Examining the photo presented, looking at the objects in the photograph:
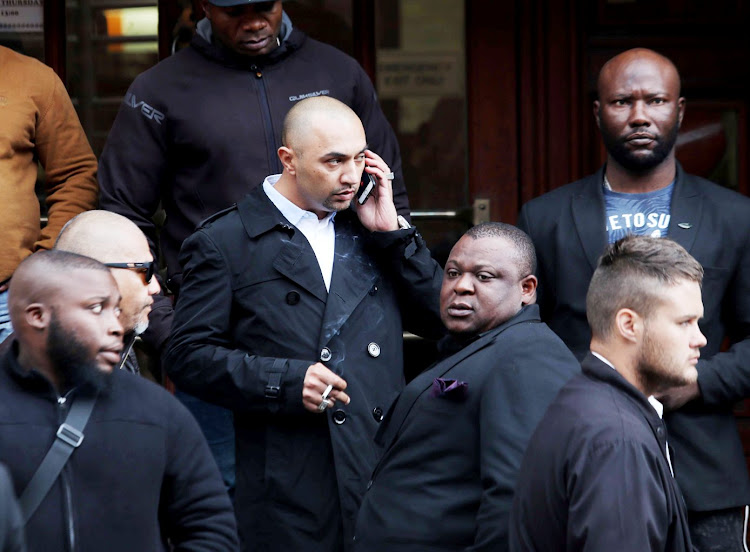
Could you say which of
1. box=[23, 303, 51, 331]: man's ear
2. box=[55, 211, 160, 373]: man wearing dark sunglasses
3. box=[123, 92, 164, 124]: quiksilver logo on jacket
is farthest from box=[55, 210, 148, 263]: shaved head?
box=[123, 92, 164, 124]: quiksilver logo on jacket

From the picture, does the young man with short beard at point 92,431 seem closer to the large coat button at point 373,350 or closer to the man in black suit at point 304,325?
the man in black suit at point 304,325

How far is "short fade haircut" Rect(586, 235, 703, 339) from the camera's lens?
310 centimetres

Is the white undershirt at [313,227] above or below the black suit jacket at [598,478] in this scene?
above

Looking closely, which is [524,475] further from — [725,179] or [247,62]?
[725,179]

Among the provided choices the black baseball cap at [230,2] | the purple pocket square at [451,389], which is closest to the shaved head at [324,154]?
the black baseball cap at [230,2]

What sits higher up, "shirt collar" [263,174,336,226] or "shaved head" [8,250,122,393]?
"shirt collar" [263,174,336,226]

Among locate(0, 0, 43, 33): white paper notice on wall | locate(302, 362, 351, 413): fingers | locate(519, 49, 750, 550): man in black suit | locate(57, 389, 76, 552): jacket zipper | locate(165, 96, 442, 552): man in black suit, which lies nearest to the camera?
Result: locate(57, 389, 76, 552): jacket zipper

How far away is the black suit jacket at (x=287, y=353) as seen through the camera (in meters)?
4.02

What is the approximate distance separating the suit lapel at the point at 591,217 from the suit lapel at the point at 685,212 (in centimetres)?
23

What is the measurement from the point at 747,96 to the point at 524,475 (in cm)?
304

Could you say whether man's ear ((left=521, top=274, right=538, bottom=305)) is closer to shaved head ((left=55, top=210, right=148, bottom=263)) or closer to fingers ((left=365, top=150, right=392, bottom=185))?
fingers ((left=365, top=150, right=392, bottom=185))

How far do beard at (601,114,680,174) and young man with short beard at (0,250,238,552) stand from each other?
2.10m

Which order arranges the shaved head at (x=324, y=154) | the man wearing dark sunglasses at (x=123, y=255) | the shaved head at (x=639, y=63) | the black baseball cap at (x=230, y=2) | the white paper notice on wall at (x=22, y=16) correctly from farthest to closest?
the white paper notice on wall at (x=22, y=16) < the shaved head at (x=639, y=63) < the black baseball cap at (x=230, y=2) < the shaved head at (x=324, y=154) < the man wearing dark sunglasses at (x=123, y=255)

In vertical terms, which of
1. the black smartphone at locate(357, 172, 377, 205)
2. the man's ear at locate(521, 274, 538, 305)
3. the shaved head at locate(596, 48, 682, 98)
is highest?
the shaved head at locate(596, 48, 682, 98)
